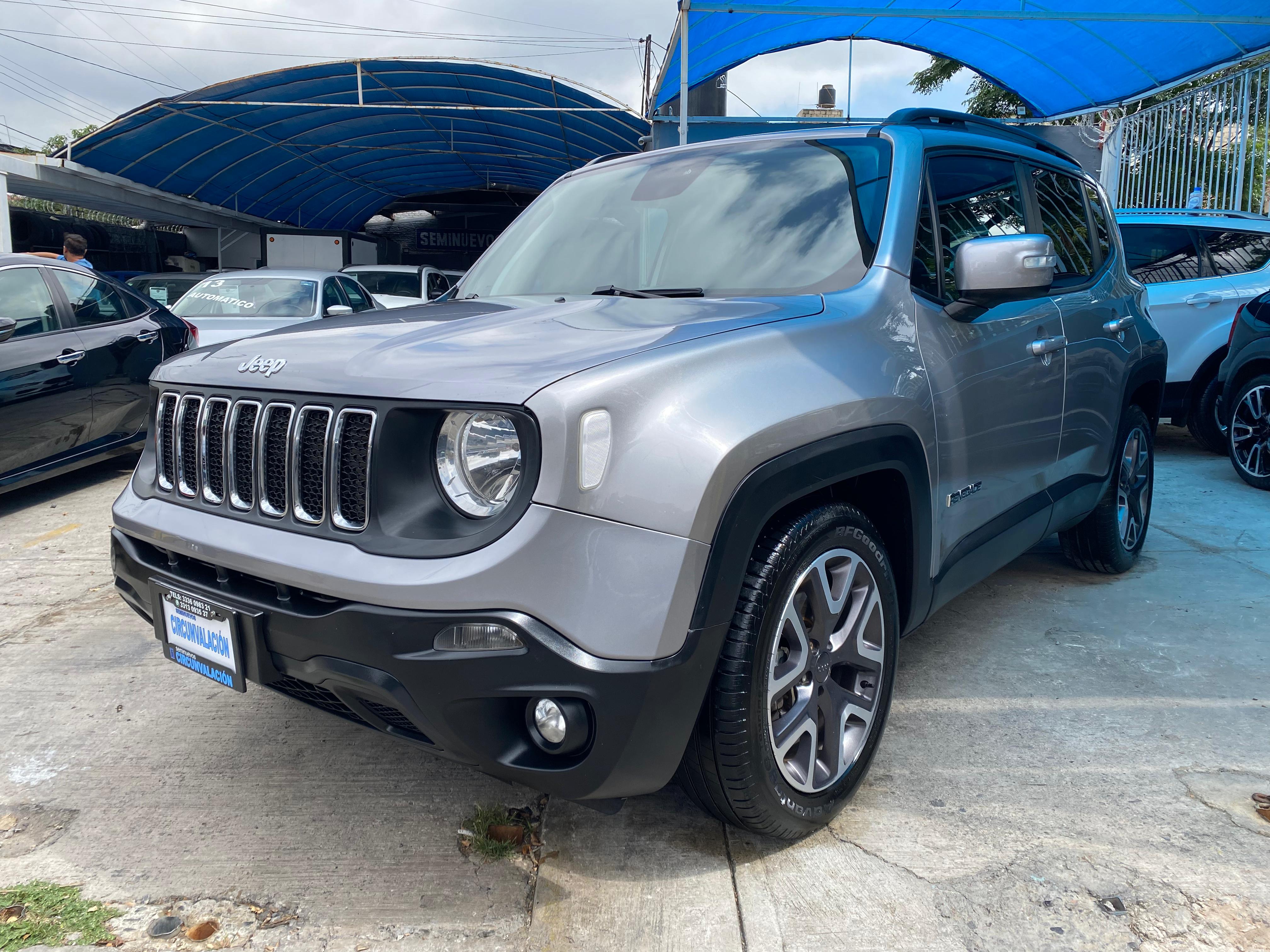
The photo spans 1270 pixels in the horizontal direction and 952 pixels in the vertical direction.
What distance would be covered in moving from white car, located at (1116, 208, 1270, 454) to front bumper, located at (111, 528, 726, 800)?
6.93 meters

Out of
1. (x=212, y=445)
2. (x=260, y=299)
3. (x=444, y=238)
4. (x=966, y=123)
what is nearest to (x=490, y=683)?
(x=212, y=445)

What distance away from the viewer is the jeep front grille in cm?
205

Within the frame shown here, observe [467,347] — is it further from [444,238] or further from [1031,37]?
[444,238]

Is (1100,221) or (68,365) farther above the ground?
(1100,221)

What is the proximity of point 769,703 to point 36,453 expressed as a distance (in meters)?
5.41

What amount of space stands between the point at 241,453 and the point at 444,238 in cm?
3633

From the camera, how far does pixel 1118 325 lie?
13.0 ft

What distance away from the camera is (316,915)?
2.18m

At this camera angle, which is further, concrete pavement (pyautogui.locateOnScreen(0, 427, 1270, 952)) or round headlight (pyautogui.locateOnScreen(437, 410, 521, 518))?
concrete pavement (pyautogui.locateOnScreen(0, 427, 1270, 952))

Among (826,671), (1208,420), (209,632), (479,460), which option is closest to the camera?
(479,460)

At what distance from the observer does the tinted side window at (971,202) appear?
304 centimetres

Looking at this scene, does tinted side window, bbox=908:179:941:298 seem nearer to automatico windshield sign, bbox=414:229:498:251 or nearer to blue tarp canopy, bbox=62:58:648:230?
blue tarp canopy, bbox=62:58:648:230

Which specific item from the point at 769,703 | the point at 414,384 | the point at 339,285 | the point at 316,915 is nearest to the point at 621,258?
the point at 414,384

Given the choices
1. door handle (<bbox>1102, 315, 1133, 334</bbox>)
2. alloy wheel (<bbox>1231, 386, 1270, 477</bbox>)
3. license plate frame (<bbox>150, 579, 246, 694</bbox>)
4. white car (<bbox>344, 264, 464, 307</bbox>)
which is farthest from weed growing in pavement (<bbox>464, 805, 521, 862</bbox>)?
white car (<bbox>344, 264, 464, 307</bbox>)
